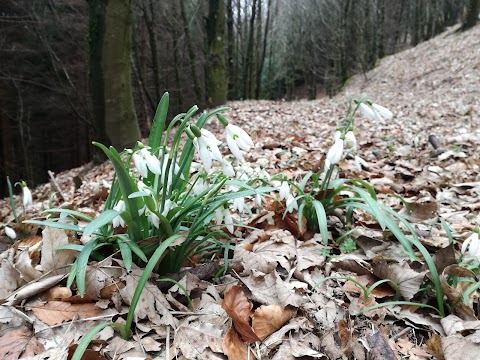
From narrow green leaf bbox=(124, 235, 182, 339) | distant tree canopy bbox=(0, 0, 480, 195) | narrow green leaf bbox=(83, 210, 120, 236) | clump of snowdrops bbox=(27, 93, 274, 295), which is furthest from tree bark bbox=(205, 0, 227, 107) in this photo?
narrow green leaf bbox=(124, 235, 182, 339)

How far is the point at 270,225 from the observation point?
2.02m

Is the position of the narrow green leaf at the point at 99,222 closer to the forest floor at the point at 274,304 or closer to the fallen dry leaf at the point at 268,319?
the forest floor at the point at 274,304

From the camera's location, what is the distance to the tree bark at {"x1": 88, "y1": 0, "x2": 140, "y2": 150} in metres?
5.17

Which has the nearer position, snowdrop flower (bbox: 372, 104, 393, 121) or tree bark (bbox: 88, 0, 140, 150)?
snowdrop flower (bbox: 372, 104, 393, 121)

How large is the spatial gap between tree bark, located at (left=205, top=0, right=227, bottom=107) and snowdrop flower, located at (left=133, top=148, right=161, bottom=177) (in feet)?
29.4

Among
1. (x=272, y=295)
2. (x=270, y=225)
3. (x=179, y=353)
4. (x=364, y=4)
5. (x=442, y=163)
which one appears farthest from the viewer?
(x=364, y=4)

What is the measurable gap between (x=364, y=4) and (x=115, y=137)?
55.8 ft

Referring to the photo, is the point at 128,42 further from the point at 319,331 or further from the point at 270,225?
the point at 319,331

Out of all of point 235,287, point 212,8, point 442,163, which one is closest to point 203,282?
point 235,287

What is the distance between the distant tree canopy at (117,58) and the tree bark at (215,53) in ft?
0.09

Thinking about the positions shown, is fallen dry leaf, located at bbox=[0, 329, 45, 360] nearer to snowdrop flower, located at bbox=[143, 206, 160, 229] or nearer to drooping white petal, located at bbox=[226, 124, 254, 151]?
snowdrop flower, located at bbox=[143, 206, 160, 229]

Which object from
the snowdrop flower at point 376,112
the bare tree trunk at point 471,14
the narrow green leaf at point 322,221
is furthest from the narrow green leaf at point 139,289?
the bare tree trunk at point 471,14

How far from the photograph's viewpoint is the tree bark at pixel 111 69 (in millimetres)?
5168

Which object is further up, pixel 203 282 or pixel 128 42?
pixel 128 42
